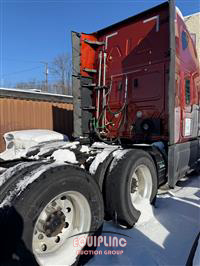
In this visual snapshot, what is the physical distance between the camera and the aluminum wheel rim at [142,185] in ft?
10.5

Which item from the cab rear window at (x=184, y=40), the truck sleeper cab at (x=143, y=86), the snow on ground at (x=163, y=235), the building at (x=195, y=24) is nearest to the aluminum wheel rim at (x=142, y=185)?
the snow on ground at (x=163, y=235)

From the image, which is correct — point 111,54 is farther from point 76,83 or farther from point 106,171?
point 106,171

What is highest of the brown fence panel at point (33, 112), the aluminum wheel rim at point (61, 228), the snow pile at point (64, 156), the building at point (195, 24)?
the building at point (195, 24)

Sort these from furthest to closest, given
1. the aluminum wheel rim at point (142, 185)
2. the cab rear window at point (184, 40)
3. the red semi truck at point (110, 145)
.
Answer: the cab rear window at point (184, 40), the aluminum wheel rim at point (142, 185), the red semi truck at point (110, 145)

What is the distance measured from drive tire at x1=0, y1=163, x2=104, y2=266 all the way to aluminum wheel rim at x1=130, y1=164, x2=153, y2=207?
4.36ft

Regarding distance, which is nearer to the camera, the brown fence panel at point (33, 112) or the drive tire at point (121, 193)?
the drive tire at point (121, 193)

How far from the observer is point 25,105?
6539 millimetres

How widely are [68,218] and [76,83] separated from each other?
3.55m

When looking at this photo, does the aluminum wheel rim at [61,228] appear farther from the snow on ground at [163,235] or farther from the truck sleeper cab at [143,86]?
the truck sleeper cab at [143,86]

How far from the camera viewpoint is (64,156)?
2.73 meters

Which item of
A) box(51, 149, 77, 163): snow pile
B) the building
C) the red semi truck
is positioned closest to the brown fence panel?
the red semi truck

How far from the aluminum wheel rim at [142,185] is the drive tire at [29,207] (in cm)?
133

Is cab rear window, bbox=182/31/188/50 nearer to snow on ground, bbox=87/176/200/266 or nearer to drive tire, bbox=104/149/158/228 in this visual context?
drive tire, bbox=104/149/158/228

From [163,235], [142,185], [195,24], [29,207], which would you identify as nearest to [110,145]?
[142,185]
